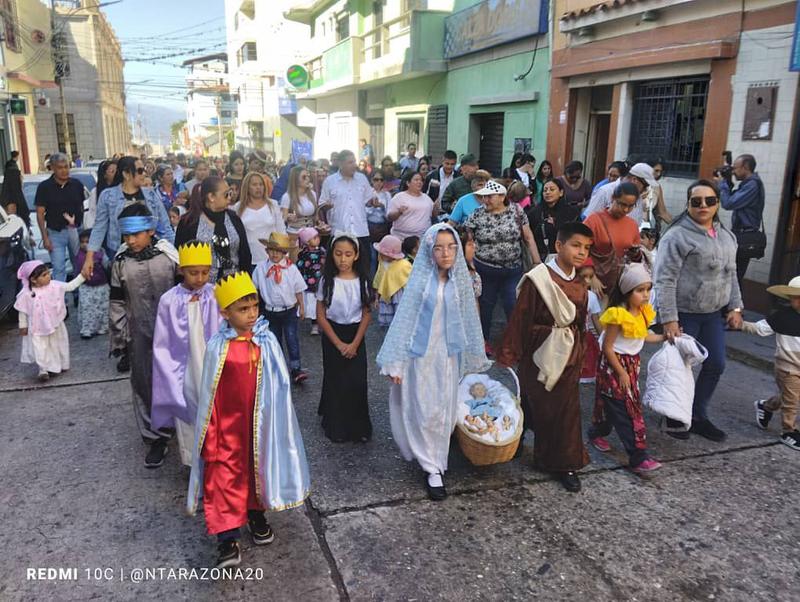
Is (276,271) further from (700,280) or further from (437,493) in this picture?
(700,280)

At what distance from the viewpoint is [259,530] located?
3.37 m

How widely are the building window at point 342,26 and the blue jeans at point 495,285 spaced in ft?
65.2

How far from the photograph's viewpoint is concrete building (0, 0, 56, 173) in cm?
2380

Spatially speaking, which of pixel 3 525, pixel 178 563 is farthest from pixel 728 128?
pixel 3 525

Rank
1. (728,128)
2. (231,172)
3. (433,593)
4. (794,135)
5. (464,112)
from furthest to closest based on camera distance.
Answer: (464,112), (231,172), (728,128), (794,135), (433,593)

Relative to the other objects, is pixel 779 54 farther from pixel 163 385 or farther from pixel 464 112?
pixel 464 112

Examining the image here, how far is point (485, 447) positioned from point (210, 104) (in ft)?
286

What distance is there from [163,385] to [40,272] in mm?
2842

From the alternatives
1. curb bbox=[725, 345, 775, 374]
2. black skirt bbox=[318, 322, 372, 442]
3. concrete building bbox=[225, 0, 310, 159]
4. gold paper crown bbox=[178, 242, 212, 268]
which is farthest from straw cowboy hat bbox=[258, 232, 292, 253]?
concrete building bbox=[225, 0, 310, 159]

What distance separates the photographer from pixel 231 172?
393 inches

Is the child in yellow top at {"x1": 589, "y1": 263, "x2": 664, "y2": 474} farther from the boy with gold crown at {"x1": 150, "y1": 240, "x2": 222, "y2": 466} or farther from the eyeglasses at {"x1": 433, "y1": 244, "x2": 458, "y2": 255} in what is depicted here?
the boy with gold crown at {"x1": 150, "y1": 240, "x2": 222, "y2": 466}

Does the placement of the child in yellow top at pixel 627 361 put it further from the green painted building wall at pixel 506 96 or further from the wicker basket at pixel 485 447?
the green painted building wall at pixel 506 96

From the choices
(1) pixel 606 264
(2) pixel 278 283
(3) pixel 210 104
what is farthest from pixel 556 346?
(3) pixel 210 104

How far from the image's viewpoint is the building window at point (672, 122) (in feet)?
28.6
